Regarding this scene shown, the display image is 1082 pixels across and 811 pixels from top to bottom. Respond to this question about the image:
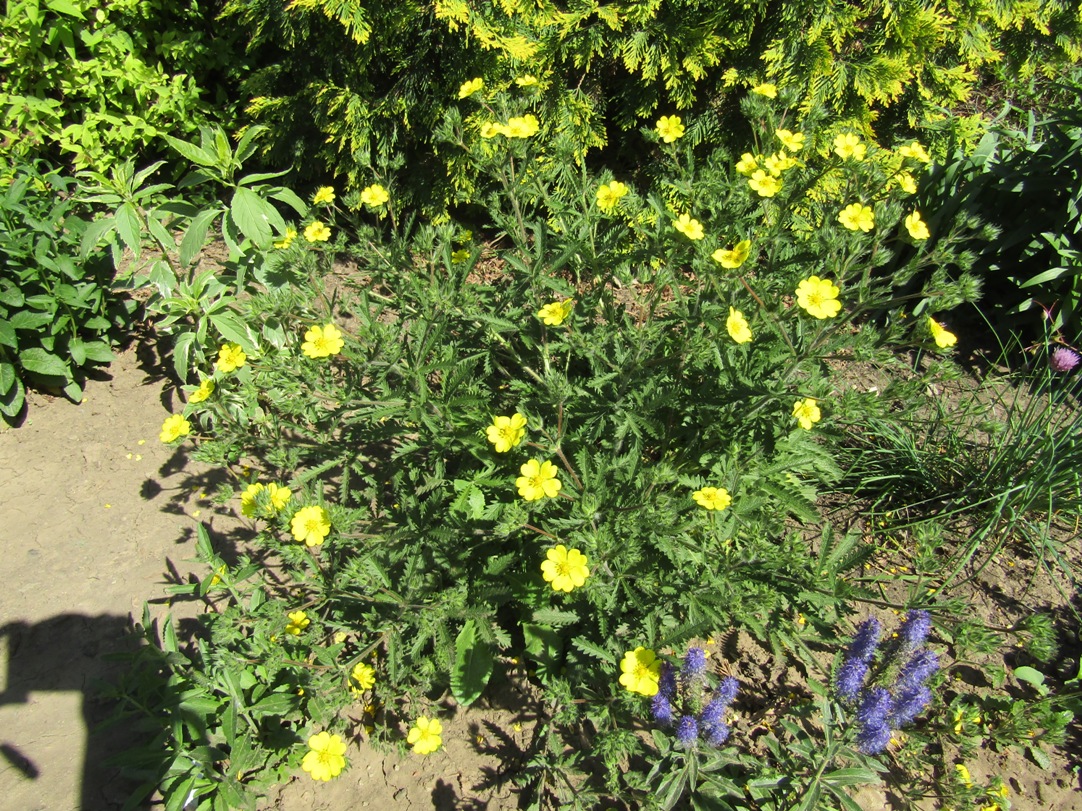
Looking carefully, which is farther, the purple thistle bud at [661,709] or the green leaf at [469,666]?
the green leaf at [469,666]

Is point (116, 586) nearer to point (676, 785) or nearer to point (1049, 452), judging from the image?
point (676, 785)

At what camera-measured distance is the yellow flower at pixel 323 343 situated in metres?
2.25

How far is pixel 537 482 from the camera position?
82.5 inches

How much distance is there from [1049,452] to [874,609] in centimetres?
95

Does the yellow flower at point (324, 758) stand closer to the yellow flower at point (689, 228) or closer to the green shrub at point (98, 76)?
the yellow flower at point (689, 228)

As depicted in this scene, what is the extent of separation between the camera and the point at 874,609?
115 inches

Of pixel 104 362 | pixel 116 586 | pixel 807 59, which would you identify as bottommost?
pixel 116 586

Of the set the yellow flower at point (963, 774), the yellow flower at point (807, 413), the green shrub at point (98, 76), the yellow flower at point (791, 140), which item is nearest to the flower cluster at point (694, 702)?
the yellow flower at point (807, 413)

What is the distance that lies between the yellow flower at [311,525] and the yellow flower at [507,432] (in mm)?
587

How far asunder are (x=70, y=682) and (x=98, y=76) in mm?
3509

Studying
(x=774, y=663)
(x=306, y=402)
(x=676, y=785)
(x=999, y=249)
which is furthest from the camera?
(x=999, y=249)

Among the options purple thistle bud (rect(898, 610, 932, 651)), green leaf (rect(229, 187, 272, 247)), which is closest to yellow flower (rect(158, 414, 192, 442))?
green leaf (rect(229, 187, 272, 247))

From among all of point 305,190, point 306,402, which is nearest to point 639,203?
point 306,402

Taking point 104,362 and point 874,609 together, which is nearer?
point 874,609
